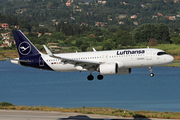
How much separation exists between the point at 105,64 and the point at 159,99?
58038 mm

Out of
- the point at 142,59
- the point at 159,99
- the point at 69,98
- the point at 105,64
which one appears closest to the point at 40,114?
the point at 105,64

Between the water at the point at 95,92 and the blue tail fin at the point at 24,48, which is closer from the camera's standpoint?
the blue tail fin at the point at 24,48

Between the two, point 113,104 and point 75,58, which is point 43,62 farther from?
point 113,104

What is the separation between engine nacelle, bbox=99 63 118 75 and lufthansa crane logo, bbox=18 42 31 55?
1602 cm

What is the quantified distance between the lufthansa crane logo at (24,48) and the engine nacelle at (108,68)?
52.6 ft

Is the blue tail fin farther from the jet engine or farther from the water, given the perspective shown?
the water

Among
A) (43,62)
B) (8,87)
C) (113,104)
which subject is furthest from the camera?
(8,87)

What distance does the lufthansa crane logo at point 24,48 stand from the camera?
67125 millimetres

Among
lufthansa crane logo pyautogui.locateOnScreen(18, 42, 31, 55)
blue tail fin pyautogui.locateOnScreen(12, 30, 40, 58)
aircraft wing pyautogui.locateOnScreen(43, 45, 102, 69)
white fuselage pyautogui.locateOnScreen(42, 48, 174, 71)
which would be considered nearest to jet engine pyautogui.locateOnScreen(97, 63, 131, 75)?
white fuselage pyautogui.locateOnScreen(42, 48, 174, 71)

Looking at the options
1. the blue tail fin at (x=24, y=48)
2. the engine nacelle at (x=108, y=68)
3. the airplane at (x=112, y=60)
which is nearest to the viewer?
the engine nacelle at (x=108, y=68)

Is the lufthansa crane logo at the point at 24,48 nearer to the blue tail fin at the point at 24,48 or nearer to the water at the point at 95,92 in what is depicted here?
the blue tail fin at the point at 24,48

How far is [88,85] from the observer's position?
469ft

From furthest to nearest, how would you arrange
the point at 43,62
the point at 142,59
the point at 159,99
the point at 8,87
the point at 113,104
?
the point at 8,87
the point at 159,99
the point at 113,104
the point at 43,62
the point at 142,59

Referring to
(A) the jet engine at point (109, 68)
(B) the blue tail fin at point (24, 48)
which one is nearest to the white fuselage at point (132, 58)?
(A) the jet engine at point (109, 68)
